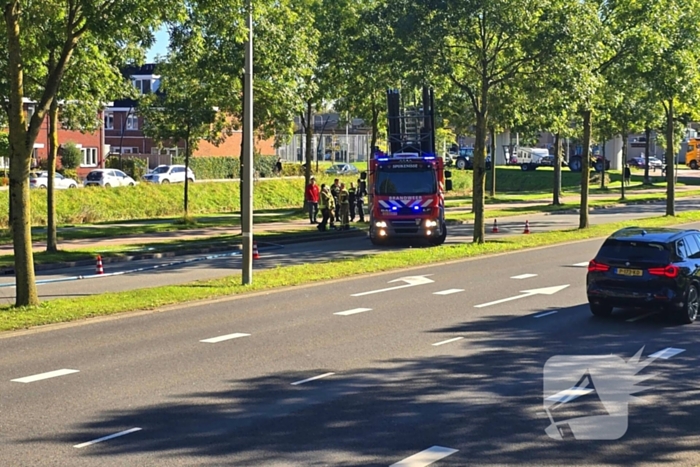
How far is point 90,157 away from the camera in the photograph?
71.5m

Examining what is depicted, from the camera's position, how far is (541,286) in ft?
74.1

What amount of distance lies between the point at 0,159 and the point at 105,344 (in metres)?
50.7

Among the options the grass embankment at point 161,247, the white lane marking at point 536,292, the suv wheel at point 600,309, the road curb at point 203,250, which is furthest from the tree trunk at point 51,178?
the suv wheel at point 600,309

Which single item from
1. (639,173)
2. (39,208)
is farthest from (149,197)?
(639,173)

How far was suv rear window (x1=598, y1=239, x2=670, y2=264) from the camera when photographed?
682 inches

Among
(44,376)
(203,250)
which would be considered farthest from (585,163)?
(44,376)

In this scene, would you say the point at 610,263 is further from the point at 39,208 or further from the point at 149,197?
the point at 149,197

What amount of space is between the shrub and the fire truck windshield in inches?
1516

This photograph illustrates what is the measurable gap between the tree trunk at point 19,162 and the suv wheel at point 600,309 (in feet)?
33.2

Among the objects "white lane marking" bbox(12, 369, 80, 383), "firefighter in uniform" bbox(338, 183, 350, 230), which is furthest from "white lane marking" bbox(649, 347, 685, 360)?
"firefighter in uniform" bbox(338, 183, 350, 230)

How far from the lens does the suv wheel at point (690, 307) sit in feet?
57.3

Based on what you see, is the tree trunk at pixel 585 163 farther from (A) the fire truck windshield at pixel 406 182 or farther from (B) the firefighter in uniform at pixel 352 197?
(B) the firefighter in uniform at pixel 352 197

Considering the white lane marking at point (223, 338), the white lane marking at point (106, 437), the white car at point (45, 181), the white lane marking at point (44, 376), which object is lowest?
the white lane marking at point (223, 338)

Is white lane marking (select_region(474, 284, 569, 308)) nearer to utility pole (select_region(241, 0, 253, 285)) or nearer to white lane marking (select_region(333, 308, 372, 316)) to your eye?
white lane marking (select_region(333, 308, 372, 316))
